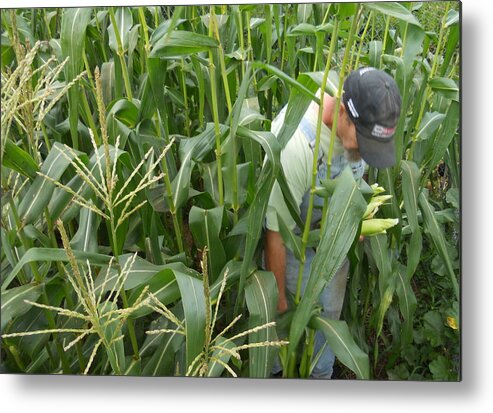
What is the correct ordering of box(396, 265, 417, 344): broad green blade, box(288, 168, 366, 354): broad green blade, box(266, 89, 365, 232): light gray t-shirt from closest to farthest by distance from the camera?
box(288, 168, 366, 354): broad green blade < box(266, 89, 365, 232): light gray t-shirt < box(396, 265, 417, 344): broad green blade

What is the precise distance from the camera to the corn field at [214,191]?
4.64 ft

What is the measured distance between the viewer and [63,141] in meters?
1.52

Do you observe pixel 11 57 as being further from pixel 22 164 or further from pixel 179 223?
pixel 179 223

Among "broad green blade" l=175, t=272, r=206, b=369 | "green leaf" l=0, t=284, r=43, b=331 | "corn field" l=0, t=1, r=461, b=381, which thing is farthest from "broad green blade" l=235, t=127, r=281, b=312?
"green leaf" l=0, t=284, r=43, b=331

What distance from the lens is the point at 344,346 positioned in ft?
4.73

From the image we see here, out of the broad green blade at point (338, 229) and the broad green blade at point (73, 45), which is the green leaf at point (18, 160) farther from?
the broad green blade at point (338, 229)

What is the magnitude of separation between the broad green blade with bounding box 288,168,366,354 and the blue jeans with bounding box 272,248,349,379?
0.13 meters

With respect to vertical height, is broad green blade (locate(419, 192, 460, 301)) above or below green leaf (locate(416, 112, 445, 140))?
below

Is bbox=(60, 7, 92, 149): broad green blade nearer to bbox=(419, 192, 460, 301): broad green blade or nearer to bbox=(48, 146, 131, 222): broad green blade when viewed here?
bbox=(48, 146, 131, 222): broad green blade

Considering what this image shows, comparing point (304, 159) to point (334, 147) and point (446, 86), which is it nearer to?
point (334, 147)

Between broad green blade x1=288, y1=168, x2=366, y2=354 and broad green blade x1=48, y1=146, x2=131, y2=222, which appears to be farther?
broad green blade x1=48, y1=146, x2=131, y2=222

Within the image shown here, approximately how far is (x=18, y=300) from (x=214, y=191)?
475mm

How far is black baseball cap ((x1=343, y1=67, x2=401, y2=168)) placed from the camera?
137 cm

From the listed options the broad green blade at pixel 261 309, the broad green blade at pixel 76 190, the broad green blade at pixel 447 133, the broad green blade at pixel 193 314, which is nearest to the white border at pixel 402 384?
the broad green blade at pixel 447 133
